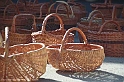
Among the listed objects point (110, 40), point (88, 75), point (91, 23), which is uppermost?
point (91, 23)

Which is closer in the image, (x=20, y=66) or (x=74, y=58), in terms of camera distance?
(x=20, y=66)

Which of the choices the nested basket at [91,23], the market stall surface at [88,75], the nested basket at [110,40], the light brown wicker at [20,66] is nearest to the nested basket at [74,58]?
the market stall surface at [88,75]

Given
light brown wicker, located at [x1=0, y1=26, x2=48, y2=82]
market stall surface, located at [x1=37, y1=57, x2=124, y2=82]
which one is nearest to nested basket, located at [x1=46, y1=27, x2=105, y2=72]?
market stall surface, located at [x1=37, y1=57, x2=124, y2=82]

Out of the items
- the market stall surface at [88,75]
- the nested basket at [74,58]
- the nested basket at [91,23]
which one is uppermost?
the nested basket at [91,23]

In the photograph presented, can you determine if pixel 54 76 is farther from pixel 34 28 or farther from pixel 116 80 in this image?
pixel 34 28

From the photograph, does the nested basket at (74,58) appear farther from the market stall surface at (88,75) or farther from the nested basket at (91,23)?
the nested basket at (91,23)

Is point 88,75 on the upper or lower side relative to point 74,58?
lower

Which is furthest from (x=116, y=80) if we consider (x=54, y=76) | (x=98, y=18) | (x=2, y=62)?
(x=98, y=18)

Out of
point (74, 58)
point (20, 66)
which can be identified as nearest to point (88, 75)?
point (74, 58)

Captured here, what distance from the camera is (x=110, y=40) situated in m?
4.24

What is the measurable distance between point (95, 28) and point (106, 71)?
1106 mm

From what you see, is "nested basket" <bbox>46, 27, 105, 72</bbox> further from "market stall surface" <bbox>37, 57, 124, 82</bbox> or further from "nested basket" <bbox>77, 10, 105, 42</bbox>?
"nested basket" <bbox>77, 10, 105, 42</bbox>

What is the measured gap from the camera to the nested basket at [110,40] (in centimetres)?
421

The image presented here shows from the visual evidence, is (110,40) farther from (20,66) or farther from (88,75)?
(20,66)
